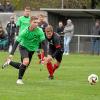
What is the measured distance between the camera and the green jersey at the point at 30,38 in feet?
48.4

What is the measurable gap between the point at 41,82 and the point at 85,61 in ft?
30.3

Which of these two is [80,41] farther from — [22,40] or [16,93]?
[16,93]

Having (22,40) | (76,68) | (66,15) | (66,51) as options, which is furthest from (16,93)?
(66,15)

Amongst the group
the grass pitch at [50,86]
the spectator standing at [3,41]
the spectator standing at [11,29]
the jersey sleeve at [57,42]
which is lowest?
the spectator standing at [3,41]

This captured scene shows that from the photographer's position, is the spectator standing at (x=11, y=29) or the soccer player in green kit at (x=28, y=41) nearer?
the soccer player in green kit at (x=28, y=41)

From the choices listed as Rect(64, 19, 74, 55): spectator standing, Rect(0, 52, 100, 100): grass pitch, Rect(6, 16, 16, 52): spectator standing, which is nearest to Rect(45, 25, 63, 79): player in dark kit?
Rect(0, 52, 100, 100): grass pitch

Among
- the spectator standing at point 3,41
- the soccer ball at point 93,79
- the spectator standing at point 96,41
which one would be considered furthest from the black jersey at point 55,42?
the spectator standing at point 3,41

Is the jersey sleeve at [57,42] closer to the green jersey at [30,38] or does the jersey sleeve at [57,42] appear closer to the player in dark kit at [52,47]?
the player in dark kit at [52,47]

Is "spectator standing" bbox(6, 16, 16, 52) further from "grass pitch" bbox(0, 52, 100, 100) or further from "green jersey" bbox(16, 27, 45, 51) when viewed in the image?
"green jersey" bbox(16, 27, 45, 51)

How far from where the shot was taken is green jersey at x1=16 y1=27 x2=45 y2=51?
14.7m

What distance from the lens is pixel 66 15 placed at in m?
35.3

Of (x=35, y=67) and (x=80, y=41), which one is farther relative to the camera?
(x=80, y=41)

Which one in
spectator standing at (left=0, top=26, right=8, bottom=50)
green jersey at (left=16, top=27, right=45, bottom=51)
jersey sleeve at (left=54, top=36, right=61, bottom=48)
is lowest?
spectator standing at (left=0, top=26, right=8, bottom=50)

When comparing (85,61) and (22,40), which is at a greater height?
(22,40)
